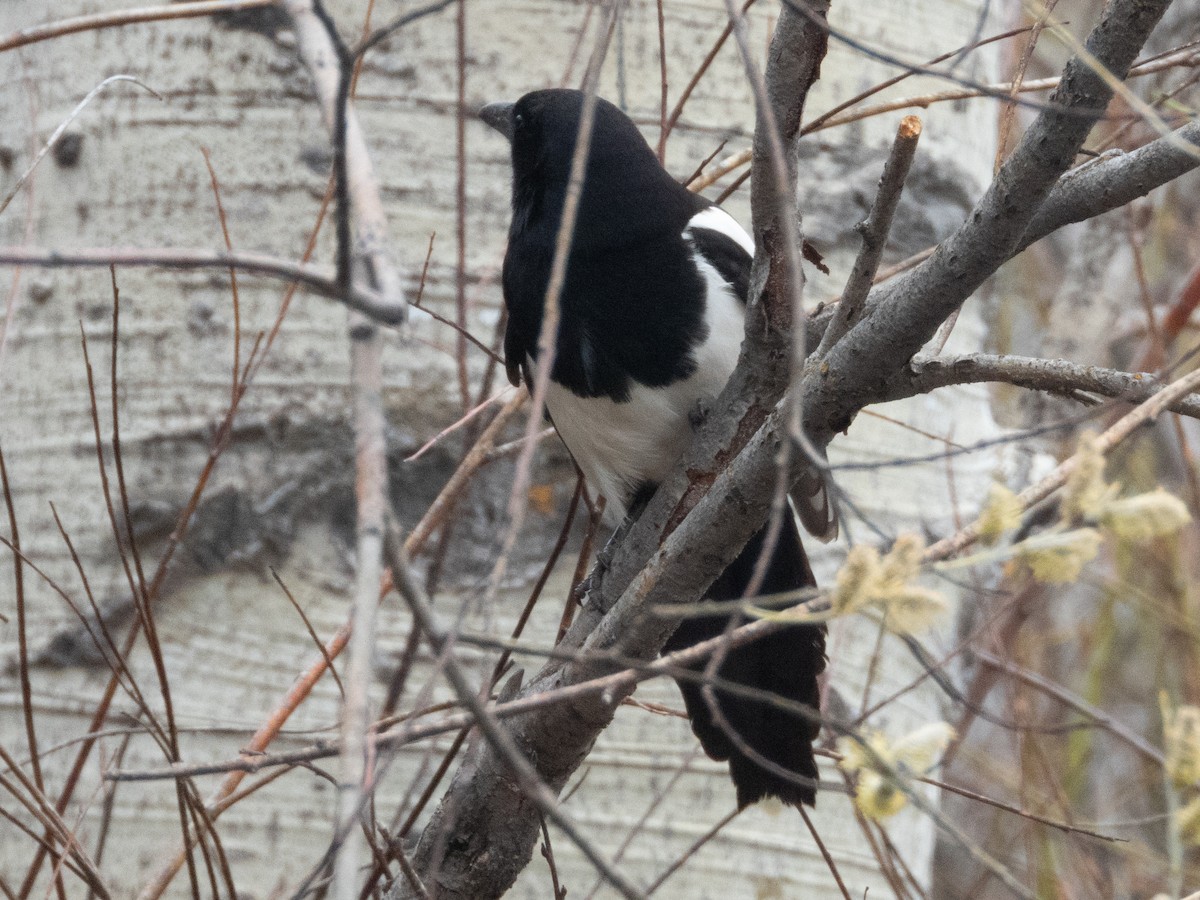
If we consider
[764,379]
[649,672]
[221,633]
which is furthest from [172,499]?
[649,672]

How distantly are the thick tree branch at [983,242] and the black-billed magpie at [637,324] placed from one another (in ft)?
1.99

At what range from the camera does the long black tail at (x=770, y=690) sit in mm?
1562

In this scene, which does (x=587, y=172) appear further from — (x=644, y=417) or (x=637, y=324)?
(x=644, y=417)

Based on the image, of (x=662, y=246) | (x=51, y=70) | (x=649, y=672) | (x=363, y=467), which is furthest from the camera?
(x=51, y=70)

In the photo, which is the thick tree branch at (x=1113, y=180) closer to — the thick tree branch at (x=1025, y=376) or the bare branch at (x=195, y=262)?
the thick tree branch at (x=1025, y=376)

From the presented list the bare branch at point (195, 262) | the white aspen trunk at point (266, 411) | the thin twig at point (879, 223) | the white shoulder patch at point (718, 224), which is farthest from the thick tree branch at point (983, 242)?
the white aspen trunk at point (266, 411)

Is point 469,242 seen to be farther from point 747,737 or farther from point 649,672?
point 649,672

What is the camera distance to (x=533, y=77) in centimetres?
205

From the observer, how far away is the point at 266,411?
1.89m

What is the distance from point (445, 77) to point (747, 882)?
4.14 feet

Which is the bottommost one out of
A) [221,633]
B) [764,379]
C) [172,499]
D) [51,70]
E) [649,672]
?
[221,633]

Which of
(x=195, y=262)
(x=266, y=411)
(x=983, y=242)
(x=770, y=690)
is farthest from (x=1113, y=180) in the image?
(x=266, y=411)

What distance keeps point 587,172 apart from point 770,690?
743 mm

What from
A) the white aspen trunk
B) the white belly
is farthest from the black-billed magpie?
the white aspen trunk
